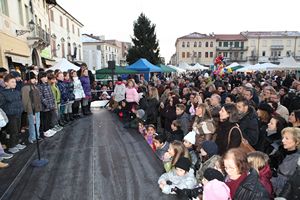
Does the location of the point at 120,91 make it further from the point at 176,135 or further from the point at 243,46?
the point at 243,46

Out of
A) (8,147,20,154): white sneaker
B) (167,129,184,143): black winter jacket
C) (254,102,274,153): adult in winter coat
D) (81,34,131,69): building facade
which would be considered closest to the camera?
(254,102,274,153): adult in winter coat

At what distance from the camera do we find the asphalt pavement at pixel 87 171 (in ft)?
10.9

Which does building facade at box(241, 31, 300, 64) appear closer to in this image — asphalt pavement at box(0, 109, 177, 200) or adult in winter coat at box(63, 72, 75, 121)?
adult in winter coat at box(63, 72, 75, 121)

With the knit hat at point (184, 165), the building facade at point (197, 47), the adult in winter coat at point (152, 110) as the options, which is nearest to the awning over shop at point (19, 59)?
the adult in winter coat at point (152, 110)

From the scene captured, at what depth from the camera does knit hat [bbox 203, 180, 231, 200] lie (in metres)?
2.27

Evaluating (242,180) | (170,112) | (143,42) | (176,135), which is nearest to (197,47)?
(143,42)

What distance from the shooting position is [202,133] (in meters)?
4.21

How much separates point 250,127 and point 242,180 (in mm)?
1674

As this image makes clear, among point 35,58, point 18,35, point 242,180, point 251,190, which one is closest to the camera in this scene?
point 251,190

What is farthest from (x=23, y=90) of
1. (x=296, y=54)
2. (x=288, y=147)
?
(x=296, y=54)

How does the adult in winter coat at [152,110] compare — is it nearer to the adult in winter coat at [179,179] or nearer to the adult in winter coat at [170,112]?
the adult in winter coat at [170,112]

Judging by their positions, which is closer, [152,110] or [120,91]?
[152,110]

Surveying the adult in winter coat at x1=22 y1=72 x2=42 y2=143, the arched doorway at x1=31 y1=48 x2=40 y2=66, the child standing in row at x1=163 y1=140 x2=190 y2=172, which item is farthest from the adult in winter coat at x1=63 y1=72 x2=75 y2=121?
the arched doorway at x1=31 y1=48 x2=40 y2=66

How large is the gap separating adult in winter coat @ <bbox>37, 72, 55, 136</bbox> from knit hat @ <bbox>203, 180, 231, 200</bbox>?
16.4 feet
